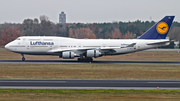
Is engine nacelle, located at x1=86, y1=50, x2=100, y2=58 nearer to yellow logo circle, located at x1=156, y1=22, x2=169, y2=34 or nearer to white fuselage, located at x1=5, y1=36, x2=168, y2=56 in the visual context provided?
white fuselage, located at x1=5, y1=36, x2=168, y2=56

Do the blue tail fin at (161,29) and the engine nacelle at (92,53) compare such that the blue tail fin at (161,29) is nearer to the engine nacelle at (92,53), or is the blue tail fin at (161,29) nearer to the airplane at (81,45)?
the airplane at (81,45)

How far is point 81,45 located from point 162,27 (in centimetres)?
1387

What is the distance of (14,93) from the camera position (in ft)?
58.2

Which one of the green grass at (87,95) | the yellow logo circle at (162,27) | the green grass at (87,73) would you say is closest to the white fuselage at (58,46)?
the yellow logo circle at (162,27)

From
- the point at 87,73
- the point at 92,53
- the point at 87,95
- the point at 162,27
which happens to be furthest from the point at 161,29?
the point at 87,95

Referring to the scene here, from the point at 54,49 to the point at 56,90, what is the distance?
24596 mm

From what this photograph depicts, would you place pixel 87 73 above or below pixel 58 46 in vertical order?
below

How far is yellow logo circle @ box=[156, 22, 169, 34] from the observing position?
45438 mm

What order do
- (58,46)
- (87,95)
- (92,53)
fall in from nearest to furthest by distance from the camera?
(87,95)
(92,53)
(58,46)

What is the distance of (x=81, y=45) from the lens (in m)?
43.8

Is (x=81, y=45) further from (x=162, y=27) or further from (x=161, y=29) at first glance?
(x=162, y=27)

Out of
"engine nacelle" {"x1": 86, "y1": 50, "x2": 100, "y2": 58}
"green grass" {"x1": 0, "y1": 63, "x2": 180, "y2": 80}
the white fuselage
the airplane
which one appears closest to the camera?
"green grass" {"x1": 0, "y1": 63, "x2": 180, "y2": 80}

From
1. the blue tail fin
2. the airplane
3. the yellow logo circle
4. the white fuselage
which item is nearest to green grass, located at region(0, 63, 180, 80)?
the airplane

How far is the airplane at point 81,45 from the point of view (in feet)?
139
